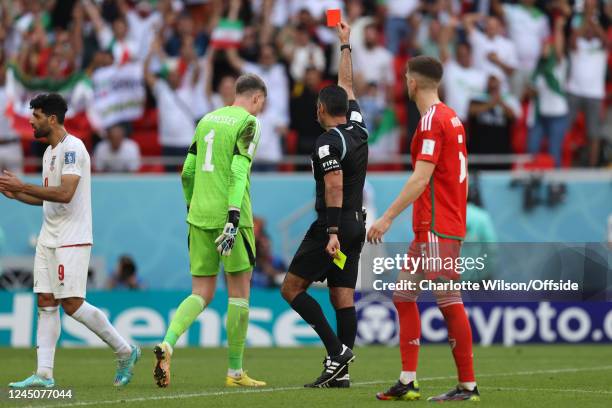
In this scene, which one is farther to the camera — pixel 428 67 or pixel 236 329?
pixel 236 329

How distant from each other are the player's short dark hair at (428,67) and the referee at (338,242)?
1.09 metres

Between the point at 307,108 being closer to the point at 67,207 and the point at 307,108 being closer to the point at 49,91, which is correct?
the point at 49,91

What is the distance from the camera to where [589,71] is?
20984 millimetres

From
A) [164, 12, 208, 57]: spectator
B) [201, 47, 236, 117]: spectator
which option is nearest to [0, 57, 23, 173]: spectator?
[164, 12, 208, 57]: spectator

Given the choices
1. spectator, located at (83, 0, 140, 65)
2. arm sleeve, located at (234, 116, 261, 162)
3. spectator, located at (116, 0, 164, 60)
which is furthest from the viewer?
spectator, located at (116, 0, 164, 60)

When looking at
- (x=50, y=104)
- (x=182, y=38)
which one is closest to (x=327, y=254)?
(x=50, y=104)

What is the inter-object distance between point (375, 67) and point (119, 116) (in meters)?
4.29

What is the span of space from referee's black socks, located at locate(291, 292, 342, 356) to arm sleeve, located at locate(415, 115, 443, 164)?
187cm

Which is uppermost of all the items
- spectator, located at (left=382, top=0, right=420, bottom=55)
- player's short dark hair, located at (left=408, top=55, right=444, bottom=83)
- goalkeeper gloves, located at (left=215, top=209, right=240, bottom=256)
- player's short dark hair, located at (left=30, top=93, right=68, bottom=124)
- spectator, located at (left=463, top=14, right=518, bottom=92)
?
spectator, located at (left=382, top=0, right=420, bottom=55)

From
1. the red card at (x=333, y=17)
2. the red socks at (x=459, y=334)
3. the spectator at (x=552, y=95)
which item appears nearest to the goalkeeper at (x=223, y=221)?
the red card at (x=333, y=17)

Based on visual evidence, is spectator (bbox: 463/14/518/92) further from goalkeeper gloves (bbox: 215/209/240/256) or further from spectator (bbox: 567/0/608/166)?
goalkeeper gloves (bbox: 215/209/240/256)

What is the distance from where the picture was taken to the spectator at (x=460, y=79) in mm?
20641

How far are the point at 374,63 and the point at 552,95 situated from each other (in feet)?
9.74

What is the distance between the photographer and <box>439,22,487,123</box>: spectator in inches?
813
